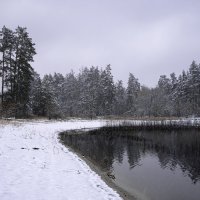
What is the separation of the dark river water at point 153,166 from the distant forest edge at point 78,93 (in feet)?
53.9

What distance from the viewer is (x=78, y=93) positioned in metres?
101

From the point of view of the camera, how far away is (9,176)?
10.3 metres

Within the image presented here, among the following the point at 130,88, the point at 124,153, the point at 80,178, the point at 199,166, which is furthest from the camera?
the point at 130,88

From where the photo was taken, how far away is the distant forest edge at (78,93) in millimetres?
47000

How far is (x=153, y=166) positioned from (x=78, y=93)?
8284 cm

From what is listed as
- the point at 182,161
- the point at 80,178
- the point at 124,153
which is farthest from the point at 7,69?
the point at 80,178

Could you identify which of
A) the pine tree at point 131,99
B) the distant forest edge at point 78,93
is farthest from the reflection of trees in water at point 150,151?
the pine tree at point 131,99

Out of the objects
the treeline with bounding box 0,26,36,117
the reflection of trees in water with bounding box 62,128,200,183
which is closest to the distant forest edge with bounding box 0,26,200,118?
the treeline with bounding box 0,26,36,117

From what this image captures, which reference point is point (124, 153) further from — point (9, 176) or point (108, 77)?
point (108, 77)

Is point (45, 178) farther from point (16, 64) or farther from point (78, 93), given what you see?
point (78, 93)

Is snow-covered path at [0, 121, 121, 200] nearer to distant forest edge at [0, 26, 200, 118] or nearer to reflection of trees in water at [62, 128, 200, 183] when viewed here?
reflection of trees in water at [62, 128, 200, 183]

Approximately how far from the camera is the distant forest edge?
47.0 meters

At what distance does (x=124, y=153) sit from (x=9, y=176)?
46.2 feet

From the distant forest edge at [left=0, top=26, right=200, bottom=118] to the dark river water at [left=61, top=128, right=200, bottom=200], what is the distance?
1642 centimetres
